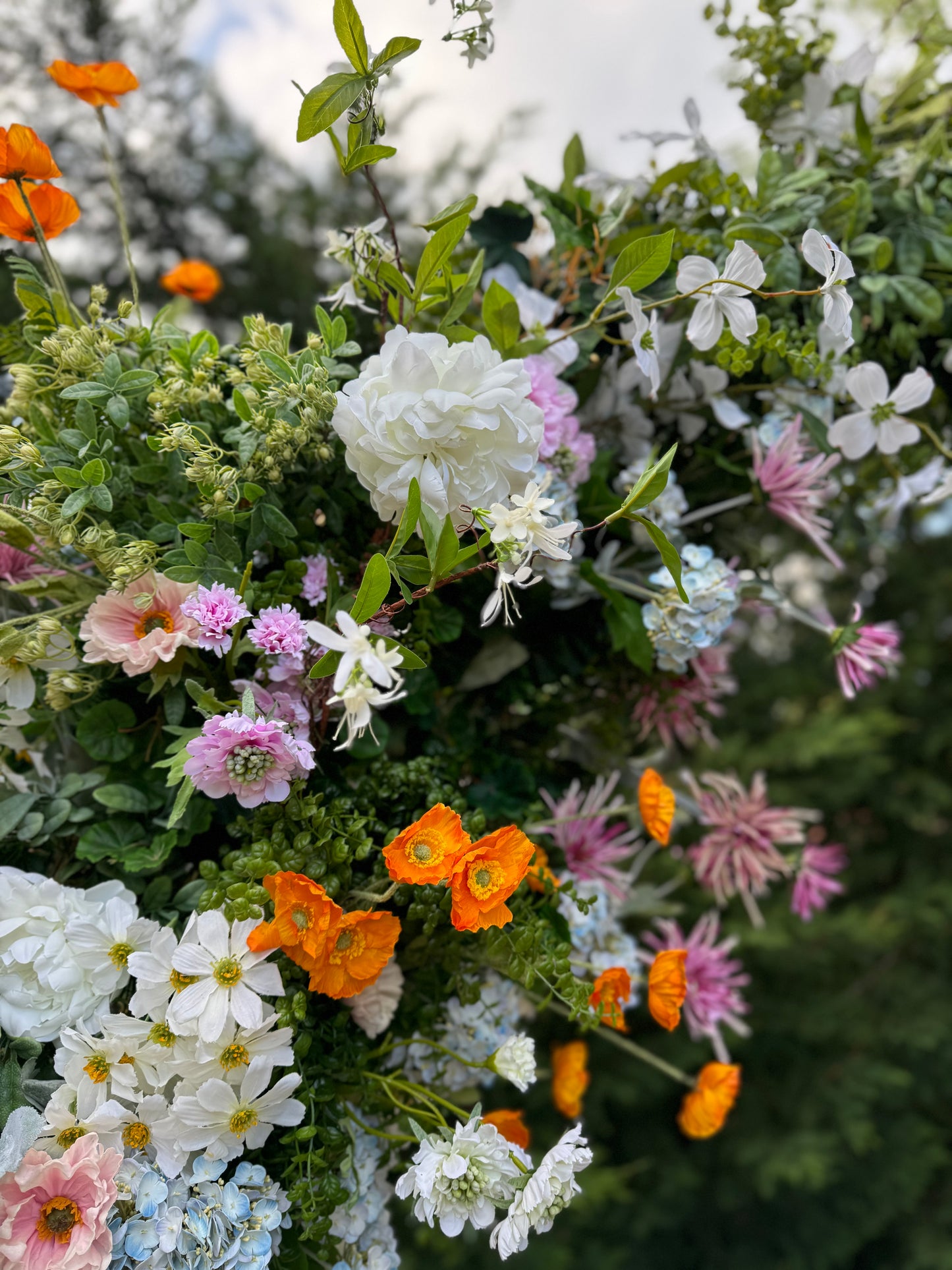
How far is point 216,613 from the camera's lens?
19.8 inches

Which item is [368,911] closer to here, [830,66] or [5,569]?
[5,569]

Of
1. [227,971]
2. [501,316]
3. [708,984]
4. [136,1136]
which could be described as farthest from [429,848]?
[708,984]

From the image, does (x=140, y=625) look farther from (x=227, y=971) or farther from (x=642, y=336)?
(x=642, y=336)

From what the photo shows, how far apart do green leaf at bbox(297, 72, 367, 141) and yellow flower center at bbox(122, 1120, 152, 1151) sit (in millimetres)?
A: 597

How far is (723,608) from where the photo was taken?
2.21 feet

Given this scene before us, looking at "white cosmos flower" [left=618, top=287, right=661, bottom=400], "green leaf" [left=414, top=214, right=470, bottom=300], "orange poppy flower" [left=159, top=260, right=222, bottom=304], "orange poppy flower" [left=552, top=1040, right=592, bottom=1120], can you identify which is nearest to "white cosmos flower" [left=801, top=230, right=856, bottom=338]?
"white cosmos flower" [left=618, top=287, right=661, bottom=400]

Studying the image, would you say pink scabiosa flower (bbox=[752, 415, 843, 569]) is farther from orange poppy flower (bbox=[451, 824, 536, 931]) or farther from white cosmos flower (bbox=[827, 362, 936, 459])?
orange poppy flower (bbox=[451, 824, 536, 931])

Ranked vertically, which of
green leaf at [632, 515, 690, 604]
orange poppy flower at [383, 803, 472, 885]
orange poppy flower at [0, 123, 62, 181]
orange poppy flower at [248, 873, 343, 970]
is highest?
orange poppy flower at [0, 123, 62, 181]

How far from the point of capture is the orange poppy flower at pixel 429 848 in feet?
1.62

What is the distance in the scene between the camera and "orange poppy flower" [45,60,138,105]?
25.0 inches

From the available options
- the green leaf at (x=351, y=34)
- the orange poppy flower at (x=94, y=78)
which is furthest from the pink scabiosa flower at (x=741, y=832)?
the orange poppy flower at (x=94, y=78)

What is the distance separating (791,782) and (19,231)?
5.98 feet

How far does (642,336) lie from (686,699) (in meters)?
0.37

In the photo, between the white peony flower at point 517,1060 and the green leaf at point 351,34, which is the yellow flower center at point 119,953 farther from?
the green leaf at point 351,34
